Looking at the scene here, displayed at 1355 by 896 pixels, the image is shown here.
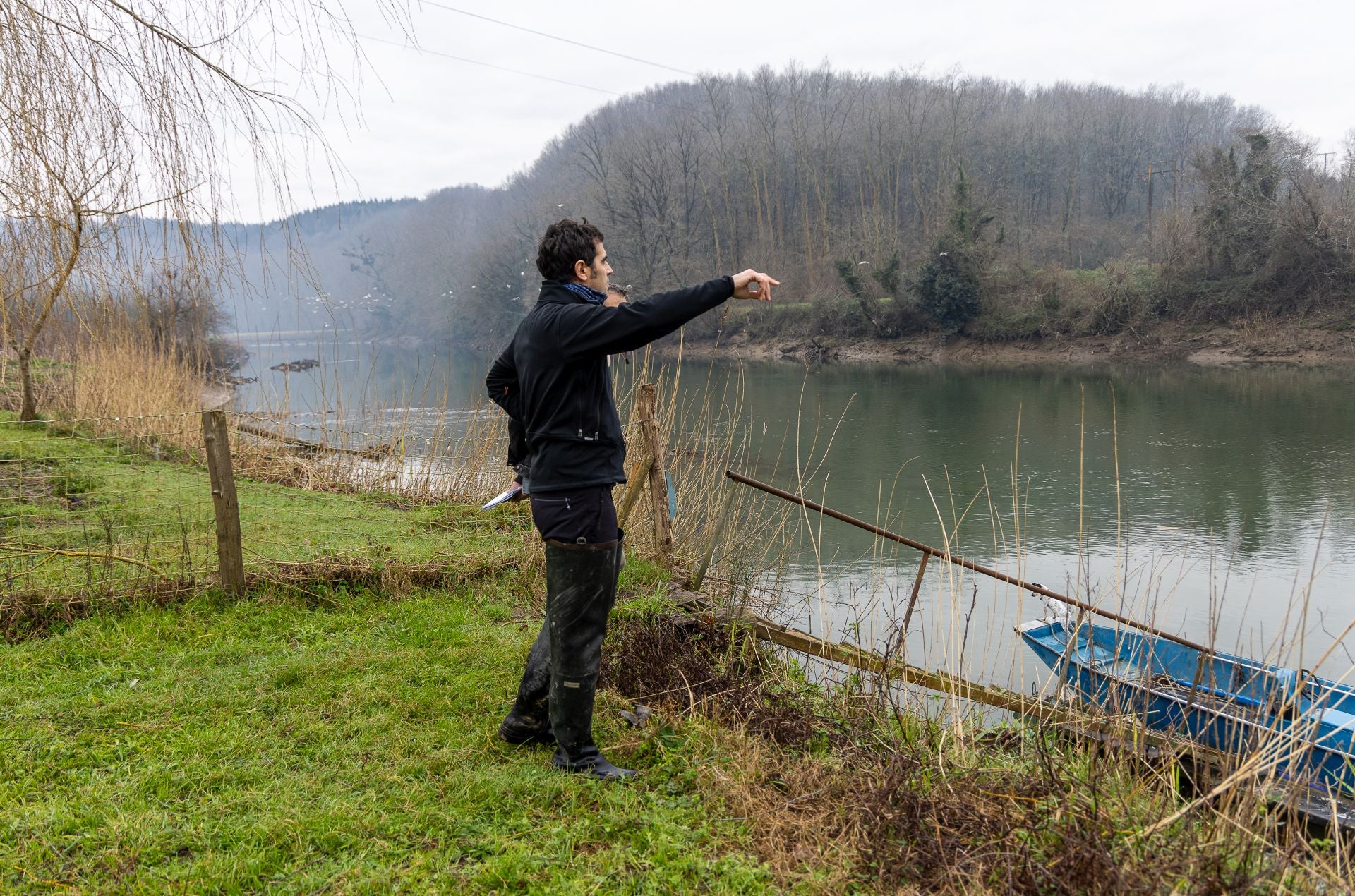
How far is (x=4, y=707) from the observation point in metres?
3.50

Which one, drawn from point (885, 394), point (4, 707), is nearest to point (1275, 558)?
point (4, 707)

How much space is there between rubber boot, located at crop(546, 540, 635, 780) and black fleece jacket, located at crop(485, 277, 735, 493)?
23 centimetres

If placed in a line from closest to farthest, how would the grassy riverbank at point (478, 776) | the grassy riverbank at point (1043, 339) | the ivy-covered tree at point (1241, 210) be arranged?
1. the grassy riverbank at point (478, 776)
2. the grassy riverbank at point (1043, 339)
3. the ivy-covered tree at point (1241, 210)

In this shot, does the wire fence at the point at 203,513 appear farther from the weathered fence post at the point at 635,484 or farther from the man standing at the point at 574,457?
the man standing at the point at 574,457

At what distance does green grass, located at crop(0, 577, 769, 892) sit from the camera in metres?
2.45

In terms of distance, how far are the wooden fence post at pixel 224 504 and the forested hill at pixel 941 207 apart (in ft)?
90.0

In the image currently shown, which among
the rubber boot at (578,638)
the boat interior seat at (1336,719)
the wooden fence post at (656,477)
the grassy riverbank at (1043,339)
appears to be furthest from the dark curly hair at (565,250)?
the grassy riverbank at (1043,339)

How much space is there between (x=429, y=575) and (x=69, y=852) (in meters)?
3.08

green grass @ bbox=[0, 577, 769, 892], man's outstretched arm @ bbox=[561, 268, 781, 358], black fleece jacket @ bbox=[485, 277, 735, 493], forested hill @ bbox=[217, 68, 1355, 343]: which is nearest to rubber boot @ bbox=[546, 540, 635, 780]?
green grass @ bbox=[0, 577, 769, 892]

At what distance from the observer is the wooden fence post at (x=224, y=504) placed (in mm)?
Result: 4797

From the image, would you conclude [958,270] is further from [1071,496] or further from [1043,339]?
[1071,496]

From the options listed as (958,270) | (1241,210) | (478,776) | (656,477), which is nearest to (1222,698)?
(656,477)

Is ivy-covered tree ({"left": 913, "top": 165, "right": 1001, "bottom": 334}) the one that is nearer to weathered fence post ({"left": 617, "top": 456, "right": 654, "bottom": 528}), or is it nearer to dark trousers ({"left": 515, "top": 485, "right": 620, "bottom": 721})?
weathered fence post ({"left": 617, "top": 456, "right": 654, "bottom": 528})

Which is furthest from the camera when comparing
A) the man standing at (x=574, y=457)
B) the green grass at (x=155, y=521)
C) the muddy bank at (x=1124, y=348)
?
the muddy bank at (x=1124, y=348)
